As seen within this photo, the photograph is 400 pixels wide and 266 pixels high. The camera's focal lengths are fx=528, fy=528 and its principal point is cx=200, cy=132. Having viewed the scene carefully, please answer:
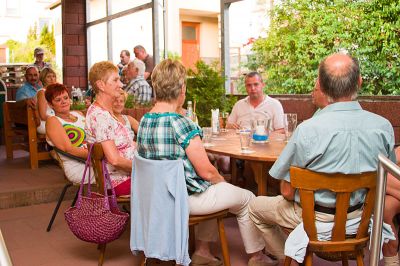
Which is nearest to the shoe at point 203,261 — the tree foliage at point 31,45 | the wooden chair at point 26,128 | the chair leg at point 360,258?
the chair leg at point 360,258

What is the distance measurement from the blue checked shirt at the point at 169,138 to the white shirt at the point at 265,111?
2.18 metres

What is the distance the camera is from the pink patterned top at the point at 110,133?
3.22m

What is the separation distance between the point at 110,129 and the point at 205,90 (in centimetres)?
269

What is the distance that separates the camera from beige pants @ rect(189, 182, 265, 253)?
2711mm

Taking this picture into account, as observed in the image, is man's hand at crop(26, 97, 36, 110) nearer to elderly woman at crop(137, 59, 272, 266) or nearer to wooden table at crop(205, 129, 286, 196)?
wooden table at crop(205, 129, 286, 196)

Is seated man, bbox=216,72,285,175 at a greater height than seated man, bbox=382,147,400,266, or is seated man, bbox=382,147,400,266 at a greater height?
seated man, bbox=216,72,285,175

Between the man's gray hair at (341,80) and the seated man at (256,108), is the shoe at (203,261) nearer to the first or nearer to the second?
the man's gray hair at (341,80)

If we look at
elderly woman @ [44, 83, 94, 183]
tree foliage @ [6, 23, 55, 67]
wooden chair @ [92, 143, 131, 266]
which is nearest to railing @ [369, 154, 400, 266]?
wooden chair @ [92, 143, 131, 266]

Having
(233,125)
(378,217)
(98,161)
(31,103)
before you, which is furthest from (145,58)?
(378,217)

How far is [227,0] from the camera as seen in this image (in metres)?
7.07

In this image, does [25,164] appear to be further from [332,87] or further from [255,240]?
[332,87]

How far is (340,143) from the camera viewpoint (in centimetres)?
219

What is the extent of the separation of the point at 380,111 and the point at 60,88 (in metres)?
2.90

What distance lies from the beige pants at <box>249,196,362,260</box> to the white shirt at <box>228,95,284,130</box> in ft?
7.20
